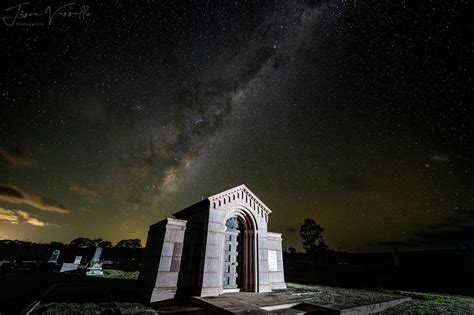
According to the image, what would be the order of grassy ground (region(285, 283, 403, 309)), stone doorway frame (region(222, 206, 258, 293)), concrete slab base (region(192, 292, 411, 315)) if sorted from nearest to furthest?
1. concrete slab base (region(192, 292, 411, 315))
2. grassy ground (region(285, 283, 403, 309))
3. stone doorway frame (region(222, 206, 258, 293))

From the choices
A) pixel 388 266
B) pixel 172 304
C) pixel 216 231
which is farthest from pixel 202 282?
pixel 388 266

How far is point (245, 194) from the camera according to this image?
15.4m

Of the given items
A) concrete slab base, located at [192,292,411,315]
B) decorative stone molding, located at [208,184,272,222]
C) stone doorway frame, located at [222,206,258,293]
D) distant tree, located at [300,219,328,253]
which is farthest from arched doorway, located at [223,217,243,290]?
distant tree, located at [300,219,328,253]

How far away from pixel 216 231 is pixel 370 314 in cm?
873

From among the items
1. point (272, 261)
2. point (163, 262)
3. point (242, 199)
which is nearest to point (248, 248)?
point (272, 261)

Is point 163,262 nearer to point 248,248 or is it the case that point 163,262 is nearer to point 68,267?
point 248,248

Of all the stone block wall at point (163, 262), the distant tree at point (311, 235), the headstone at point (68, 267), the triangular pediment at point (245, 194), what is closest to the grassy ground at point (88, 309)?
the stone block wall at point (163, 262)

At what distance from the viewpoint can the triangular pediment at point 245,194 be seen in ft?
45.7

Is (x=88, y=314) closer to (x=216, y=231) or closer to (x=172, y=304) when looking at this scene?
(x=172, y=304)

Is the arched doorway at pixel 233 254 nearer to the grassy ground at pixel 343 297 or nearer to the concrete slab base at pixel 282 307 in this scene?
the concrete slab base at pixel 282 307

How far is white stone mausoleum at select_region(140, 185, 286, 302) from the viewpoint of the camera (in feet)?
37.8

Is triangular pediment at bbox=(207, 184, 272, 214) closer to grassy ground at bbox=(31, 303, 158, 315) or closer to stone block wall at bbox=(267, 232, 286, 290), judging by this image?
stone block wall at bbox=(267, 232, 286, 290)

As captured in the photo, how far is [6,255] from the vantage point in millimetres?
45031

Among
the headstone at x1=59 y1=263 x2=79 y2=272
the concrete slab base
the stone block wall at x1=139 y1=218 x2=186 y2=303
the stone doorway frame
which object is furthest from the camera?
the headstone at x1=59 y1=263 x2=79 y2=272
